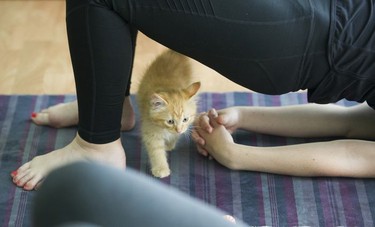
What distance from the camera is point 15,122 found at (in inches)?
59.4

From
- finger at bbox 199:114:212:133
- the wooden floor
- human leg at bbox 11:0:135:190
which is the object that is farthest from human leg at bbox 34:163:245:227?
the wooden floor

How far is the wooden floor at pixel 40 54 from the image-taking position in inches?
66.1

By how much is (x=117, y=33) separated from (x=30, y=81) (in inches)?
27.3

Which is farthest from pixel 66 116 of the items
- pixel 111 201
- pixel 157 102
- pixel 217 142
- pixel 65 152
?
pixel 111 201

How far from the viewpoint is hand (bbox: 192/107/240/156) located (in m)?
1.39

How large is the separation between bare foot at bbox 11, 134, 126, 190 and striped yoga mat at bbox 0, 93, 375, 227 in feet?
0.10

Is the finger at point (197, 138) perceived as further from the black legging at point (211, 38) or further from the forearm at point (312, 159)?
the black legging at point (211, 38)

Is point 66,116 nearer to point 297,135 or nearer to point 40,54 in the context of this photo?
point 40,54

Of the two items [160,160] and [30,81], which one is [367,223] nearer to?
[160,160]

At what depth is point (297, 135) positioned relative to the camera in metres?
1.47

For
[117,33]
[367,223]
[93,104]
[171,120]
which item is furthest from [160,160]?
[367,223]

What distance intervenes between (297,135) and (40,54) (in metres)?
0.87

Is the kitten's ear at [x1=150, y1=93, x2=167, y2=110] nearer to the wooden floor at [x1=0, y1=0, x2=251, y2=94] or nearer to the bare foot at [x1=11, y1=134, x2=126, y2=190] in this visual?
the bare foot at [x1=11, y1=134, x2=126, y2=190]

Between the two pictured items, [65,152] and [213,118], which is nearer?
[65,152]
